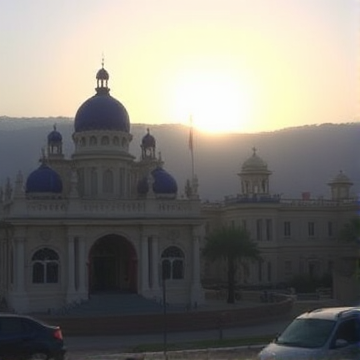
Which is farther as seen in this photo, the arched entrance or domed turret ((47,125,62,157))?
domed turret ((47,125,62,157))

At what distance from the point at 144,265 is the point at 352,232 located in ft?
67.7

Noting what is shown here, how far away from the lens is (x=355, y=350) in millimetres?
16828

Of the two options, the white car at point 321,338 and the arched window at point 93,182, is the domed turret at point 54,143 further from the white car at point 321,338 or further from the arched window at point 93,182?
the white car at point 321,338

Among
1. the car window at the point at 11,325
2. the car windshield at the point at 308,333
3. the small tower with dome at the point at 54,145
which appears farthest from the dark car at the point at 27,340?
the small tower with dome at the point at 54,145

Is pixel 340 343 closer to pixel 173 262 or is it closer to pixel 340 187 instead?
pixel 173 262

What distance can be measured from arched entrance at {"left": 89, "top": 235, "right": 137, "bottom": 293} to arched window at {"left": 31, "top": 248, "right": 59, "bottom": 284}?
8.83 feet

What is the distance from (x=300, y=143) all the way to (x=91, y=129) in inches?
5193

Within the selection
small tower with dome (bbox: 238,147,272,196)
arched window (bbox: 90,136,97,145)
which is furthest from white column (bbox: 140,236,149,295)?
small tower with dome (bbox: 238,147,272,196)

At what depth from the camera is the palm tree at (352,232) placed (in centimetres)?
5791

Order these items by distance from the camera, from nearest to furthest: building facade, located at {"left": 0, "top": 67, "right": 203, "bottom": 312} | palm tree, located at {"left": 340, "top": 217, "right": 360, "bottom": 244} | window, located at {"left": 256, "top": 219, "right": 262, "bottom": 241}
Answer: building facade, located at {"left": 0, "top": 67, "right": 203, "bottom": 312}, palm tree, located at {"left": 340, "top": 217, "right": 360, "bottom": 244}, window, located at {"left": 256, "top": 219, "right": 262, "bottom": 241}

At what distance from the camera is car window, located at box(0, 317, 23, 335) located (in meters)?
20.7

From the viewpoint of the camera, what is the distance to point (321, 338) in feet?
55.9

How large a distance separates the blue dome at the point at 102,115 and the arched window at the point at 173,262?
24.4ft

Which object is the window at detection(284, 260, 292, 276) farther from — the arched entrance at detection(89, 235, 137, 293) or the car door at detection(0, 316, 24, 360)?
the car door at detection(0, 316, 24, 360)
